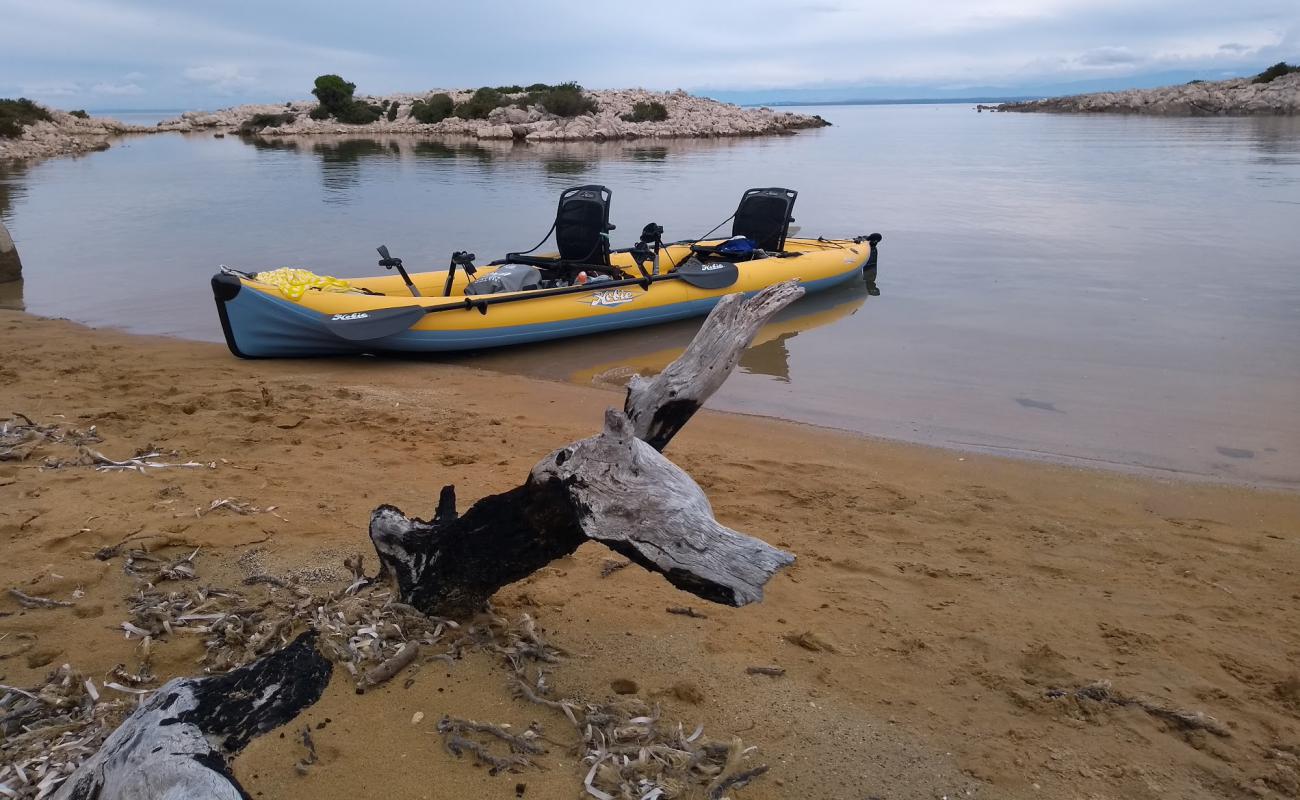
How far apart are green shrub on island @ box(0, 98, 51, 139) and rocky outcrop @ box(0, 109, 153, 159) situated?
9.5 inches

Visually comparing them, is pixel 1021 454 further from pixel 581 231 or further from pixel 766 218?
pixel 766 218

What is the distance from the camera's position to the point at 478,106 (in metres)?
47.4

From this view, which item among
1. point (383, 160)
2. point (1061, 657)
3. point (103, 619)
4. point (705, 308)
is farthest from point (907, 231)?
point (383, 160)

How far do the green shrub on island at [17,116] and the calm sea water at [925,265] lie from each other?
23.6ft

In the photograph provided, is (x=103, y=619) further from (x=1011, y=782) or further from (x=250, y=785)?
→ (x=1011, y=782)

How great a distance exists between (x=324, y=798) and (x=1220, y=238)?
1580 cm

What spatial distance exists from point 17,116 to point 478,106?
67.2ft

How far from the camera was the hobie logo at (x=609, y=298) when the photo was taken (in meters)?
8.84

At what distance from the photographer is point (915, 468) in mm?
5684

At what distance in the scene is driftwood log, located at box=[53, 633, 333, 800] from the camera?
2021 millimetres

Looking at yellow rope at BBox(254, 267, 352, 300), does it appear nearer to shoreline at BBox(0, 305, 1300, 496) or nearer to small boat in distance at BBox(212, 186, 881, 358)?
small boat in distance at BBox(212, 186, 881, 358)

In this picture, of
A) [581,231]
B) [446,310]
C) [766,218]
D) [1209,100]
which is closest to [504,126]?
[766,218]

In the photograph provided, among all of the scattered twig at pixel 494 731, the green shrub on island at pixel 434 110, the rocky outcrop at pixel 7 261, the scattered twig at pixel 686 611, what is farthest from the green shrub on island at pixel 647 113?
the scattered twig at pixel 494 731

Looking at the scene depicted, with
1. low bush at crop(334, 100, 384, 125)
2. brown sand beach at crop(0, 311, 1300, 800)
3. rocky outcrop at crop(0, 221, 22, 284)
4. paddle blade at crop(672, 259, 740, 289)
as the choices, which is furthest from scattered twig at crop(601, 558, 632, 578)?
low bush at crop(334, 100, 384, 125)
